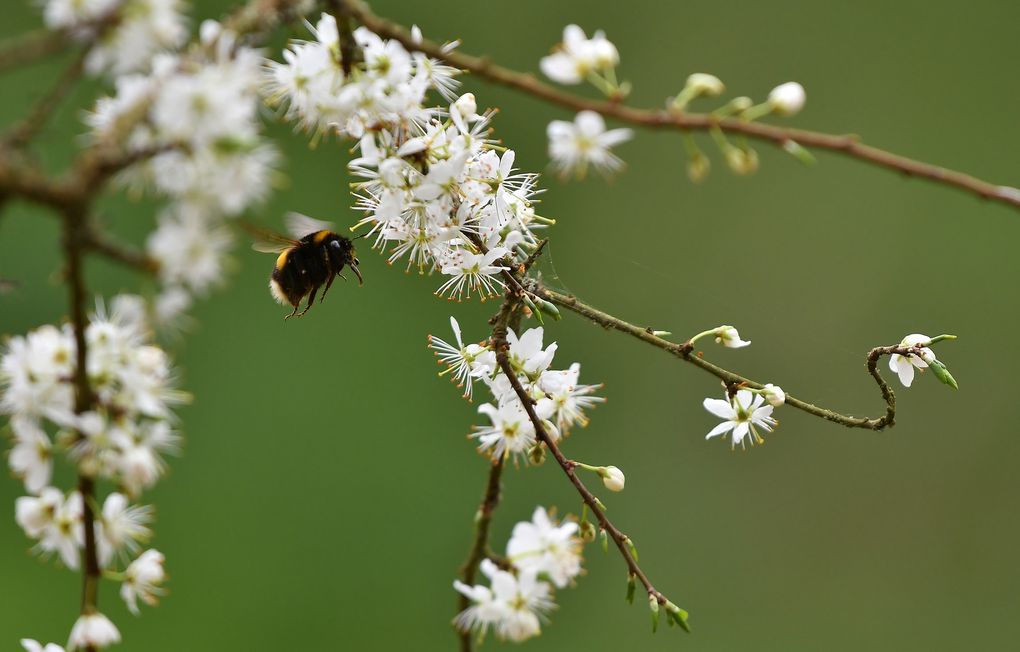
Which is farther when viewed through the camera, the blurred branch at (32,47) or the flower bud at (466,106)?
the flower bud at (466,106)

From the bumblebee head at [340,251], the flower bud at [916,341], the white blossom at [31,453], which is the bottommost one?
the white blossom at [31,453]

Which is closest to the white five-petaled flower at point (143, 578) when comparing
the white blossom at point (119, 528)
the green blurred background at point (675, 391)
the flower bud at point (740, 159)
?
the white blossom at point (119, 528)

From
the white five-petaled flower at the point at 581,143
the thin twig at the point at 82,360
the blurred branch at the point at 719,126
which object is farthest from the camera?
the white five-petaled flower at the point at 581,143

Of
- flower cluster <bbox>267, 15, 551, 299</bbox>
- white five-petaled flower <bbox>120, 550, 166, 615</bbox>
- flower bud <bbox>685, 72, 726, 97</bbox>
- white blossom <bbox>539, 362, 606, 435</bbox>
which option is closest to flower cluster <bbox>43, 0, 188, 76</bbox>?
flower cluster <bbox>267, 15, 551, 299</bbox>

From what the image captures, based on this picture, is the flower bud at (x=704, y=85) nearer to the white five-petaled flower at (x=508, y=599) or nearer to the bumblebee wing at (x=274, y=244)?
the bumblebee wing at (x=274, y=244)

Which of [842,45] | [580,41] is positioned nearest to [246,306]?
[842,45]

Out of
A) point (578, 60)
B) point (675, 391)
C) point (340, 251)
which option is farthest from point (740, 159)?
point (675, 391)

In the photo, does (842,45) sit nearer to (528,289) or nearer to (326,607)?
(326,607)
